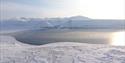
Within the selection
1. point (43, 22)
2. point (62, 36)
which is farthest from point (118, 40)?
point (43, 22)

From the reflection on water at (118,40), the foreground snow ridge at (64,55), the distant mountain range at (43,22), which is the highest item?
the distant mountain range at (43,22)

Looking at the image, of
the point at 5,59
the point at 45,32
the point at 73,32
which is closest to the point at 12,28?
the point at 45,32

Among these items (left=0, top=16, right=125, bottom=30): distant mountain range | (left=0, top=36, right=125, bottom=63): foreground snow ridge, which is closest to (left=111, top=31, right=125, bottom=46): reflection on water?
(left=0, top=16, right=125, bottom=30): distant mountain range

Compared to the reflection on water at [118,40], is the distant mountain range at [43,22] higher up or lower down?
higher up

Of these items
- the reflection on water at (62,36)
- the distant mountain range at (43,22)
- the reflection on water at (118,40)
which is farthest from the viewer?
the reflection on water at (62,36)

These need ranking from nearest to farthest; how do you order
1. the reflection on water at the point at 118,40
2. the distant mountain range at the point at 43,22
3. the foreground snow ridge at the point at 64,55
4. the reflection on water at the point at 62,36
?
the foreground snow ridge at the point at 64,55 → the reflection on water at the point at 118,40 → the distant mountain range at the point at 43,22 → the reflection on water at the point at 62,36

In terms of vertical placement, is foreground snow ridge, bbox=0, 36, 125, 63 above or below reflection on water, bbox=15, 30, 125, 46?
below

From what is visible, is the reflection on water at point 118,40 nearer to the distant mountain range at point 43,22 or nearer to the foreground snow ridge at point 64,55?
the distant mountain range at point 43,22

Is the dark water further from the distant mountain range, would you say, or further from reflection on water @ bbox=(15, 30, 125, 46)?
the distant mountain range

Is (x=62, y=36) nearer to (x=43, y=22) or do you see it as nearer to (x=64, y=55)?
(x=43, y=22)

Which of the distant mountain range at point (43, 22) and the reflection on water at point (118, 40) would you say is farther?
the distant mountain range at point (43, 22)

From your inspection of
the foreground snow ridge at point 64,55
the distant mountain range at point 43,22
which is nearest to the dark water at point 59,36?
the distant mountain range at point 43,22

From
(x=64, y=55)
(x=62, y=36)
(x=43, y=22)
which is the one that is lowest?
(x=64, y=55)

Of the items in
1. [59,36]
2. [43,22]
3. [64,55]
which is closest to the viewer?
[64,55]
